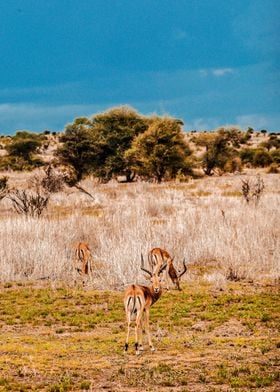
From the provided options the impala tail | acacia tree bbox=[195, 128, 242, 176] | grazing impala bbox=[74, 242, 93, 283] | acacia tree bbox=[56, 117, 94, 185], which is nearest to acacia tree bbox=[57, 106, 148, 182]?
acacia tree bbox=[56, 117, 94, 185]

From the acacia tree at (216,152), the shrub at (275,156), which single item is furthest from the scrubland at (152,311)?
the shrub at (275,156)

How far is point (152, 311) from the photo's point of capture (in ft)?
40.9

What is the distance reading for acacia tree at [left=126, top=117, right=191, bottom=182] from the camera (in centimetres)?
4891

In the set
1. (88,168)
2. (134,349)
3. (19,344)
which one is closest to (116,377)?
(134,349)

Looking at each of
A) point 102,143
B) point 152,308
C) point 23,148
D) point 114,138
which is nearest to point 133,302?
point 152,308

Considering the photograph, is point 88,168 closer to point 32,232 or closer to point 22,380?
point 32,232

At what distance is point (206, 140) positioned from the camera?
56219mm

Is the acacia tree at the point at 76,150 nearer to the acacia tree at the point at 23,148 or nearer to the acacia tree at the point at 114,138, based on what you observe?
the acacia tree at the point at 114,138

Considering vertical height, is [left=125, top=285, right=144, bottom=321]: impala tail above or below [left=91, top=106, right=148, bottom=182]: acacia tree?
below

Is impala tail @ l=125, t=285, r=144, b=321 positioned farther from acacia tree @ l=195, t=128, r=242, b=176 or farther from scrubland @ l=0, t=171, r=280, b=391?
acacia tree @ l=195, t=128, r=242, b=176

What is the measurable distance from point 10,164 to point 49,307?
2093 inches

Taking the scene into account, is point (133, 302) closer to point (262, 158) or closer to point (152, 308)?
point (152, 308)

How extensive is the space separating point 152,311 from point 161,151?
36742mm

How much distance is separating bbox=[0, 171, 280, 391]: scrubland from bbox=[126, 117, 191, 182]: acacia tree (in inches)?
894
